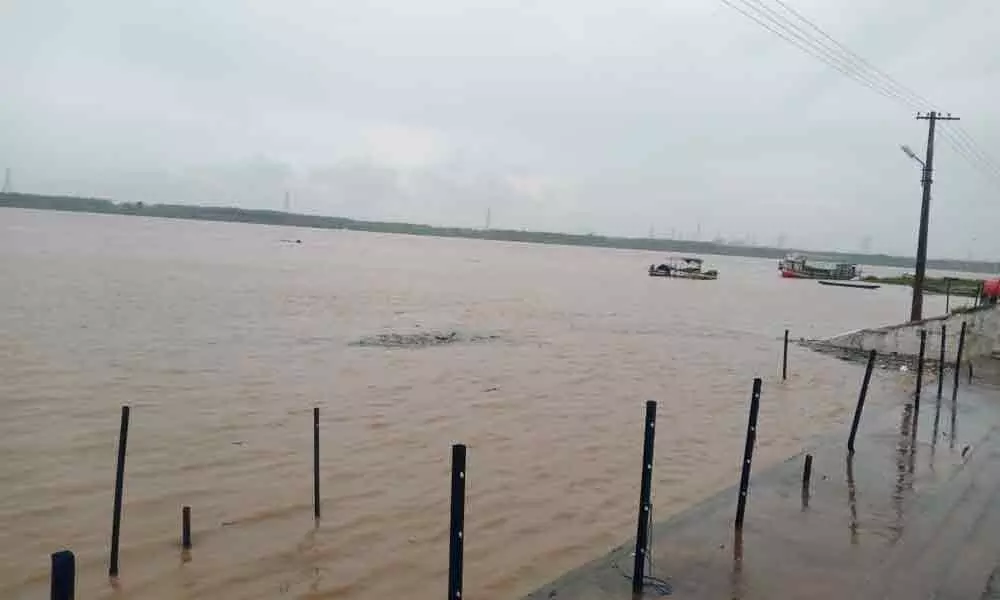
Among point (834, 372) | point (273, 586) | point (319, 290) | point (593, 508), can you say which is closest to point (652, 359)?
point (834, 372)

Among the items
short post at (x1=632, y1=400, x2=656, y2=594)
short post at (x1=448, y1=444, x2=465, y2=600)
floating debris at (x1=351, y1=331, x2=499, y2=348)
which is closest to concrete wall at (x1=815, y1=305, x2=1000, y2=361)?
floating debris at (x1=351, y1=331, x2=499, y2=348)

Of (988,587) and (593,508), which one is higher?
(988,587)

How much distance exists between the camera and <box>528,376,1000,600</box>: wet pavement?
7.44 m

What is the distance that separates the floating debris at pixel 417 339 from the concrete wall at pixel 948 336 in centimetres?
1466

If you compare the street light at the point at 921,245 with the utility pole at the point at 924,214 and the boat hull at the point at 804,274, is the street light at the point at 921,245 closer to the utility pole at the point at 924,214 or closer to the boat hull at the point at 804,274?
the utility pole at the point at 924,214

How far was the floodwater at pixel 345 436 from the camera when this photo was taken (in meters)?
9.33

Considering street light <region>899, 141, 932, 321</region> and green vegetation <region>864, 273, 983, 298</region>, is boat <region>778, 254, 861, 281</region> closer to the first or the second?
green vegetation <region>864, 273, 983, 298</region>

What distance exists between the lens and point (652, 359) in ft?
95.8

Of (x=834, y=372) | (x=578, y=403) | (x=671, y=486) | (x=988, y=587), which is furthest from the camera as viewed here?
(x=834, y=372)

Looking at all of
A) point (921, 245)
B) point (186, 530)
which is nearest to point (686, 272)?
point (921, 245)

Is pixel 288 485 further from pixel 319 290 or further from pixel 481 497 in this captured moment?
pixel 319 290

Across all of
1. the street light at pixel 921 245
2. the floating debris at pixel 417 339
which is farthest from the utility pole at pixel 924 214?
the floating debris at pixel 417 339

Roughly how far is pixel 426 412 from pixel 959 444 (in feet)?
33.8

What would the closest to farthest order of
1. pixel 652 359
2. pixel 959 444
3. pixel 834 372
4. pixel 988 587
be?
pixel 988 587, pixel 959 444, pixel 834 372, pixel 652 359
